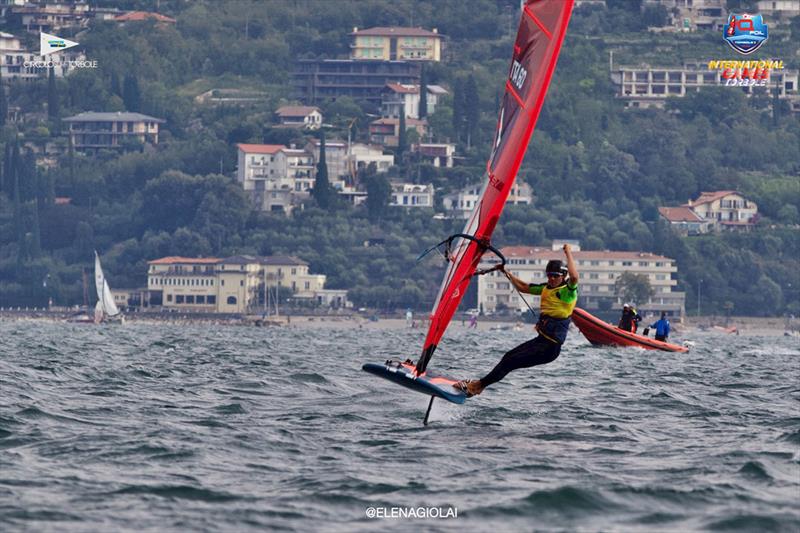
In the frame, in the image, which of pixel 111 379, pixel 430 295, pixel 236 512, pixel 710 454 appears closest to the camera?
pixel 236 512

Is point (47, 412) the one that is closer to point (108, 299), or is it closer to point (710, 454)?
point (710, 454)

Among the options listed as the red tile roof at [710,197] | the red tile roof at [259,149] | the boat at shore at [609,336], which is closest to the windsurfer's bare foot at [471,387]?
the boat at shore at [609,336]

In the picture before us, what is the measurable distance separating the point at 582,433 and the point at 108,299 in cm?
11268

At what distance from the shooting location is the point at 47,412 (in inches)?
826

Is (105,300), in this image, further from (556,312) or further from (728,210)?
(556,312)

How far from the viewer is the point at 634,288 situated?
6216 inches

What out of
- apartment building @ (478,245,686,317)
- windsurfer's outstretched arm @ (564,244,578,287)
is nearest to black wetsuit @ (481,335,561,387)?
windsurfer's outstretched arm @ (564,244,578,287)

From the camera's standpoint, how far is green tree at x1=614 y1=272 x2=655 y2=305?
157250 mm

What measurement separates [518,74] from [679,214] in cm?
16506

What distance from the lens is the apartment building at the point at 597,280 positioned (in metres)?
160

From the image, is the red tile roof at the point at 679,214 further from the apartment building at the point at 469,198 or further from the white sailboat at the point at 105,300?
the white sailboat at the point at 105,300

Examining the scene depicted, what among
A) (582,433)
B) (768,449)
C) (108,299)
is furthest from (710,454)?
(108,299)

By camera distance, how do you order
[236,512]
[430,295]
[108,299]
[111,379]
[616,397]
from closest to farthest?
[236,512], [616,397], [111,379], [108,299], [430,295]

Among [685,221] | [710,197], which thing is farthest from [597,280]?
[710,197]
